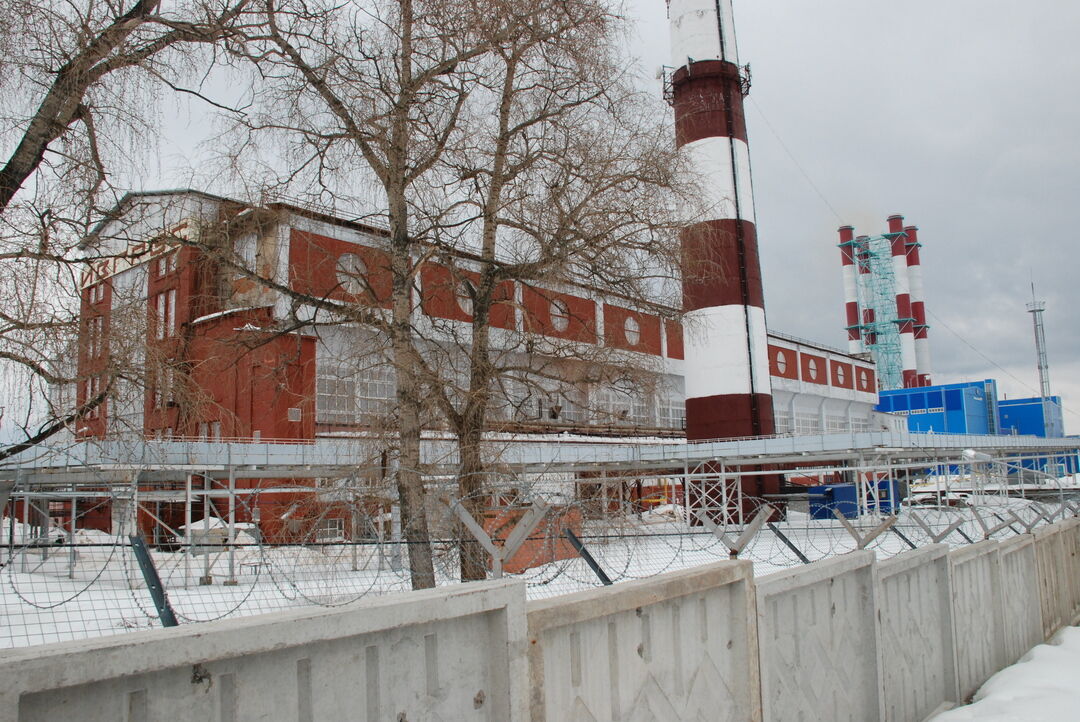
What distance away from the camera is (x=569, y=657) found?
147 inches

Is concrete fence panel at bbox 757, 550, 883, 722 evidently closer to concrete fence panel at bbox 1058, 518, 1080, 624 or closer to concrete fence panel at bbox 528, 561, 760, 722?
concrete fence panel at bbox 528, 561, 760, 722

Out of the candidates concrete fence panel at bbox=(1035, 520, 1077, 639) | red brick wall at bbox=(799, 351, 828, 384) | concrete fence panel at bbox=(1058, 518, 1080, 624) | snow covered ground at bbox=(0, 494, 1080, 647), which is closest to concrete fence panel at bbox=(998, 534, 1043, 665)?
concrete fence panel at bbox=(1035, 520, 1077, 639)

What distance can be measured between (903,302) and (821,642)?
3258 inches

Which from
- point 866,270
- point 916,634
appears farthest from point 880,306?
point 916,634

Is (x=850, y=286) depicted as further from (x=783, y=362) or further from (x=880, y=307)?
(x=783, y=362)

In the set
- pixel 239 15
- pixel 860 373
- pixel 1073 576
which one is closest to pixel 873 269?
pixel 860 373

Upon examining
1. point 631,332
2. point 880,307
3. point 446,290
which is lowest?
point 631,332

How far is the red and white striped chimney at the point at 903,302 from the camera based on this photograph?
80.4 meters

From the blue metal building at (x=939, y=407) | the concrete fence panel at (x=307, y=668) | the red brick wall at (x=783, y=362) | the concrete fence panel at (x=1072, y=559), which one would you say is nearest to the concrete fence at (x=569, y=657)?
the concrete fence panel at (x=307, y=668)

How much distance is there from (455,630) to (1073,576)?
39.7ft

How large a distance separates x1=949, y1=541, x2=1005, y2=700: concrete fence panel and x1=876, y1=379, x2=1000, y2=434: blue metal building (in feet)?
201

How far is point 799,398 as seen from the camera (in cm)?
5591

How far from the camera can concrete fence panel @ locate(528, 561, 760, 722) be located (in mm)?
3666

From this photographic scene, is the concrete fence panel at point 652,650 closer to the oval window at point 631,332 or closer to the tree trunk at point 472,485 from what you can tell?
the tree trunk at point 472,485
